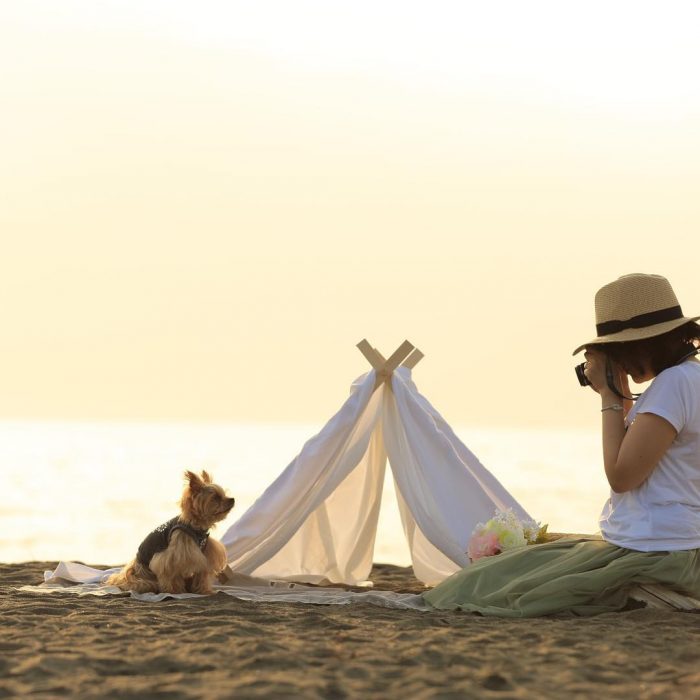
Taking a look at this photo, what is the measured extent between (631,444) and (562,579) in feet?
2.60

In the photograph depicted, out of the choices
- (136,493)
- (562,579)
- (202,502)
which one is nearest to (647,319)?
(562,579)

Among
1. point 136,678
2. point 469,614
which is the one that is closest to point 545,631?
point 469,614

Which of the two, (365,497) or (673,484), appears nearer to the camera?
(673,484)

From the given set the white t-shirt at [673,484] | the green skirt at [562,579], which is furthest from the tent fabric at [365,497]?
the white t-shirt at [673,484]

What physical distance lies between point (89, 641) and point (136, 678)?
30.1 inches

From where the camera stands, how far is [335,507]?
27.1 feet

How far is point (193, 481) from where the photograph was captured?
278 inches

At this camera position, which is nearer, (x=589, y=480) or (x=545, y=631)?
(x=545, y=631)

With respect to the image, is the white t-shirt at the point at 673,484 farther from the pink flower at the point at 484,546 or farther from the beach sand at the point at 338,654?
the pink flower at the point at 484,546

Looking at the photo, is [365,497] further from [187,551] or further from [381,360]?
[187,551]

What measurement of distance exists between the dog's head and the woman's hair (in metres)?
2.44

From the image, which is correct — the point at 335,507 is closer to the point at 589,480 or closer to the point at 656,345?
the point at 656,345

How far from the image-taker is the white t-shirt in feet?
18.5

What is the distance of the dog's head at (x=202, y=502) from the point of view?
704 centimetres
